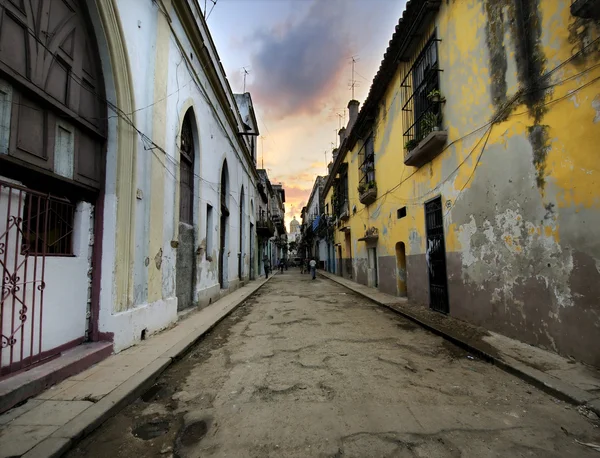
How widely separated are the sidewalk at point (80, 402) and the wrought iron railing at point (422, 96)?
737cm

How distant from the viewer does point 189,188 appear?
912 cm

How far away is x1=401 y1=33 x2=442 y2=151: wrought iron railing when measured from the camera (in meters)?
7.88

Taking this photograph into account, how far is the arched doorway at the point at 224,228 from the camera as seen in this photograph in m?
13.2

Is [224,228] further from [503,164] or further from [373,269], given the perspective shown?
[503,164]

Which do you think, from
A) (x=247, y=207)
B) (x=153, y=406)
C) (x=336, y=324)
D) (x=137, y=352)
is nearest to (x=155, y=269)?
(x=137, y=352)

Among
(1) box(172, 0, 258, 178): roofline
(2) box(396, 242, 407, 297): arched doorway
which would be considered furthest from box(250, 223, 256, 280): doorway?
(2) box(396, 242, 407, 297): arched doorway

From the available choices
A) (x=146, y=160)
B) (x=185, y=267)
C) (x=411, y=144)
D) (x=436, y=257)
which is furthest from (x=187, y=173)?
(x=436, y=257)

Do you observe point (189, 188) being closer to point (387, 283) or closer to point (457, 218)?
point (457, 218)

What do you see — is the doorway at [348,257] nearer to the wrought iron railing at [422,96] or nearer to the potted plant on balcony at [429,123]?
the wrought iron railing at [422,96]

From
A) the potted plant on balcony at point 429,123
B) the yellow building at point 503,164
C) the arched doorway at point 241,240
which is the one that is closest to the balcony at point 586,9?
the yellow building at point 503,164

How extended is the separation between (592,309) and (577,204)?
4.32 ft

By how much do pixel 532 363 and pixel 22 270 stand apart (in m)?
6.30

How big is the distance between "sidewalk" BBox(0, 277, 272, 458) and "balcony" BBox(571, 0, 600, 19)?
6768 millimetres

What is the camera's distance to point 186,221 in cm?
891
